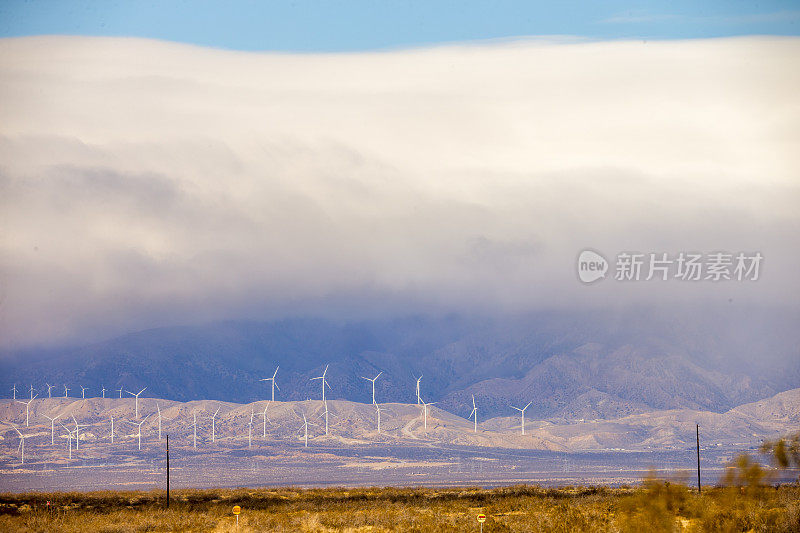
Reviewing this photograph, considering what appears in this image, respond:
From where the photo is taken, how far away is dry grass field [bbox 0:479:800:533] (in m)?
53.5

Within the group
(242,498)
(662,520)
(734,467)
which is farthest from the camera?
(242,498)

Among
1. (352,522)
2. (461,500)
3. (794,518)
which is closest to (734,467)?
(794,518)

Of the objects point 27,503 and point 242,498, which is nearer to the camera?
point 27,503

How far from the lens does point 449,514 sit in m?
69.2

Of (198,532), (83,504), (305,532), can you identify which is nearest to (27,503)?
(83,504)

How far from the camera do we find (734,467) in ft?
202

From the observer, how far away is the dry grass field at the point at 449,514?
53.5 meters

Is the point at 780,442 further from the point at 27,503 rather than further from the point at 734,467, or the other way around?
the point at 27,503

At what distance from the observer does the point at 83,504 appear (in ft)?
290

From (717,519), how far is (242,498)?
171 feet

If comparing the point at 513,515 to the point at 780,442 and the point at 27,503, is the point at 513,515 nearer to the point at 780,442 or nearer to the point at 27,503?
the point at 780,442

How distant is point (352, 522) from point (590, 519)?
47.8ft

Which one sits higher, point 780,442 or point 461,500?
point 780,442

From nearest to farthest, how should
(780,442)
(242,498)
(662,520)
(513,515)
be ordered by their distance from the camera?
(662,520) < (513,515) < (780,442) < (242,498)
